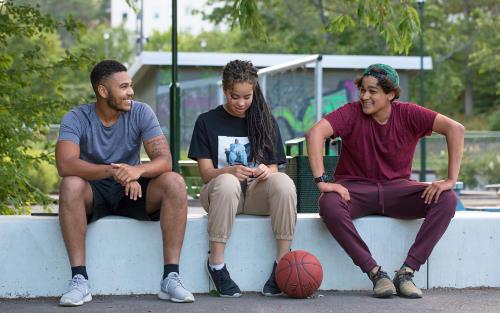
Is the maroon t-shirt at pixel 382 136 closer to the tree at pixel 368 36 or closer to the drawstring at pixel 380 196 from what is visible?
the drawstring at pixel 380 196

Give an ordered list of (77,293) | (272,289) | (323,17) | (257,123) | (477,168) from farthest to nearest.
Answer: (323,17)
(477,168)
(257,123)
(272,289)
(77,293)

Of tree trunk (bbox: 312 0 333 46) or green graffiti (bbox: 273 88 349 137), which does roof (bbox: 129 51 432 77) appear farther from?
tree trunk (bbox: 312 0 333 46)

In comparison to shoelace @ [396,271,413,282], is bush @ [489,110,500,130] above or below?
above

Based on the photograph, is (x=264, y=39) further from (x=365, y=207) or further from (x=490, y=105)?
(x=490, y=105)

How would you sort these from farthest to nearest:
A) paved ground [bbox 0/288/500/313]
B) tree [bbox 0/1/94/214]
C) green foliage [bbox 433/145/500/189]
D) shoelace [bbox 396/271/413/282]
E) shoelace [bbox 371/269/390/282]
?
green foliage [bbox 433/145/500/189], tree [bbox 0/1/94/214], shoelace [bbox 396/271/413/282], shoelace [bbox 371/269/390/282], paved ground [bbox 0/288/500/313]

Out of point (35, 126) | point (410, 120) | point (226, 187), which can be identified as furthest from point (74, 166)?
point (35, 126)

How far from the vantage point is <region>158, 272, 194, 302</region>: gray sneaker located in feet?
21.1

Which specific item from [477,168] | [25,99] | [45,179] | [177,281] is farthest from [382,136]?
[477,168]

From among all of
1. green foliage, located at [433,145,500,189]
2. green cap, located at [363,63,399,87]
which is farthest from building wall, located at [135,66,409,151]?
green cap, located at [363,63,399,87]

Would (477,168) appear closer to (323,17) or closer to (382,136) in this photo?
(323,17)

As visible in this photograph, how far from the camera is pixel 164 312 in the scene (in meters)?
6.09

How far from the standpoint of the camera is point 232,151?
6965 mm

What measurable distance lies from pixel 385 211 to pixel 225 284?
1.25 metres

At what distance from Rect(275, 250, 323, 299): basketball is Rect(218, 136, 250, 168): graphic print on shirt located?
79cm
